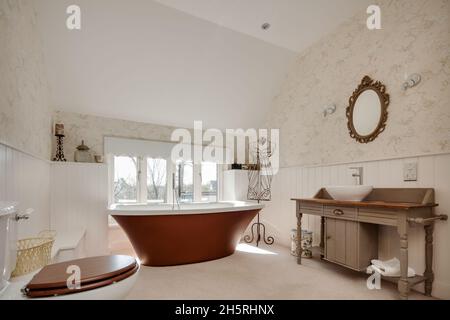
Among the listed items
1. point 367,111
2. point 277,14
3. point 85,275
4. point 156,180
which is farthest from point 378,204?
point 156,180

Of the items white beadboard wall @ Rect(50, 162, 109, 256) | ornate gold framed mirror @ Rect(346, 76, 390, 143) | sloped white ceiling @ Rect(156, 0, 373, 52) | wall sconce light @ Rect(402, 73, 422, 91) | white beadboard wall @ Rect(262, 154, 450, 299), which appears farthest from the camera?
white beadboard wall @ Rect(50, 162, 109, 256)

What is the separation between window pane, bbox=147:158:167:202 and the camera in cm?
378

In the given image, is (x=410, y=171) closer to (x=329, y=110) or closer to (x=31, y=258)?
(x=329, y=110)

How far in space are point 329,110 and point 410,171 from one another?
1.15m

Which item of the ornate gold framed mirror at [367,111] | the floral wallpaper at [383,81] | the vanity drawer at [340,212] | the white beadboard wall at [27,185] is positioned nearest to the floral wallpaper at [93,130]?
the white beadboard wall at [27,185]

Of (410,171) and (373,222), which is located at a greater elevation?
(410,171)

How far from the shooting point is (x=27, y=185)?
1.84m

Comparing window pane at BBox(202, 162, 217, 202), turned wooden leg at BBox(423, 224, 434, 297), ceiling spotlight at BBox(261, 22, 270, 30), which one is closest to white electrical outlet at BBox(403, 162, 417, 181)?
turned wooden leg at BBox(423, 224, 434, 297)

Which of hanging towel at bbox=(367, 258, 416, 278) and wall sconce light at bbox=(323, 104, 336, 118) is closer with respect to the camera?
hanging towel at bbox=(367, 258, 416, 278)

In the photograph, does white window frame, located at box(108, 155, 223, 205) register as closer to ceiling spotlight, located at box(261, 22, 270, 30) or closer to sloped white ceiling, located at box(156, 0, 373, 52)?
sloped white ceiling, located at box(156, 0, 373, 52)

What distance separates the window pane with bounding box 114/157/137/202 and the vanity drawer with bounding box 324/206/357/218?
107 inches

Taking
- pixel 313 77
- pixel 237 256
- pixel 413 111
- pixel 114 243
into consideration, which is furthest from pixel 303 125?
pixel 114 243

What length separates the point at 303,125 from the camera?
3.42 meters

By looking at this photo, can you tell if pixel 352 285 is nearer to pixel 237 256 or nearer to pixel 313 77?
pixel 237 256
